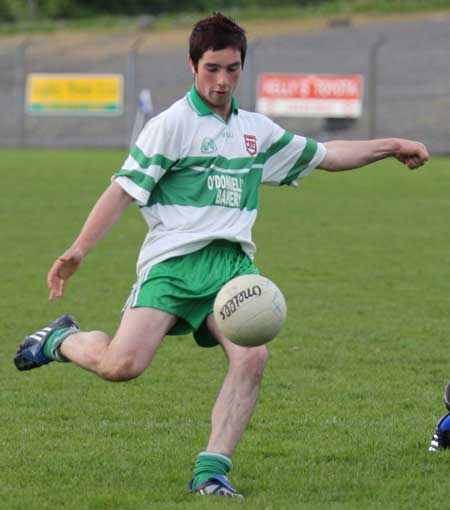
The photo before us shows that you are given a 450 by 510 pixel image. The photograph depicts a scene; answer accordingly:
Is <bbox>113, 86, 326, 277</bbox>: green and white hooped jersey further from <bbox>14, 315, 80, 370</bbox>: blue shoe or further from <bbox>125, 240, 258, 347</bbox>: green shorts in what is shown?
<bbox>14, 315, 80, 370</bbox>: blue shoe

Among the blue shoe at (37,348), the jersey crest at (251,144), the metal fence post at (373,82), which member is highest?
the jersey crest at (251,144)

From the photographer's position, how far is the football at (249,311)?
18.2 feet

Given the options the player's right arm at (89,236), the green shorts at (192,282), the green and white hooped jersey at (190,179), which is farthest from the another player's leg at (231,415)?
the player's right arm at (89,236)

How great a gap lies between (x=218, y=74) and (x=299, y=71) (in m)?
36.6

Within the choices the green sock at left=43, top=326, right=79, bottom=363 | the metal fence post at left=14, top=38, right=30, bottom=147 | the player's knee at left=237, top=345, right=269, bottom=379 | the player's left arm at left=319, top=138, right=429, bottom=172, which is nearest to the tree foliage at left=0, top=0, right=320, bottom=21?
the metal fence post at left=14, top=38, right=30, bottom=147

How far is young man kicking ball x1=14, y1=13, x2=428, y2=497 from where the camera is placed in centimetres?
580

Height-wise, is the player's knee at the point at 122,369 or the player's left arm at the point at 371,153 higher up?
the player's left arm at the point at 371,153

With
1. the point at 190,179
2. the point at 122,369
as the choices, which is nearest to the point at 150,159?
the point at 190,179

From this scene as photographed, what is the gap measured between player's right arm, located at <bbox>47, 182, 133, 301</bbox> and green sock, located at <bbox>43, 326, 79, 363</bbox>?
52 centimetres

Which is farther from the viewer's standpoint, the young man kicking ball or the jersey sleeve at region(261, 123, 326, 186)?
the jersey sleeve at region(261, 123, 326, 186)

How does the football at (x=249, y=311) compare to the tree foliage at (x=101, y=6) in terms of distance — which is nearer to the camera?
the football at (x=249, y=311)

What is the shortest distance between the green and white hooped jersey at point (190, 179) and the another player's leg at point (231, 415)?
526 mm

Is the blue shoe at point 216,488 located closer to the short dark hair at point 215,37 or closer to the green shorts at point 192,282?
the green shorts at point 192,282

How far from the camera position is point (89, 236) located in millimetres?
5758
